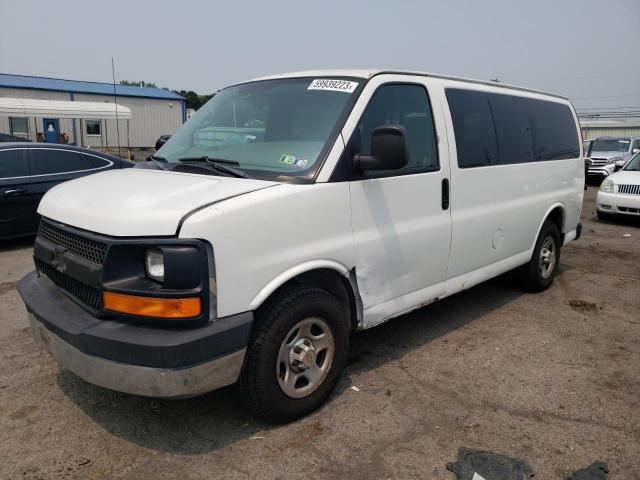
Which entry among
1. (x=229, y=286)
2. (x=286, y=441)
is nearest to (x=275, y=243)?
(x=229, y=286)

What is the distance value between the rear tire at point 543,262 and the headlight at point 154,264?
168 inches

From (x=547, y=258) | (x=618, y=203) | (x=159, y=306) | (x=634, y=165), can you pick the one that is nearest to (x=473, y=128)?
(x=547, y=258)

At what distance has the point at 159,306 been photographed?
2578 millimetres

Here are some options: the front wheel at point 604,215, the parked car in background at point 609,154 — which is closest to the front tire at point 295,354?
the front wheel at point 604,215

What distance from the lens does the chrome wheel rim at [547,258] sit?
5848 mm

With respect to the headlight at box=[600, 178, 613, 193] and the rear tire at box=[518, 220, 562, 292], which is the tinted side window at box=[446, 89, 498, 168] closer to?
the rear tire at box=[518, 220, 562, 292]

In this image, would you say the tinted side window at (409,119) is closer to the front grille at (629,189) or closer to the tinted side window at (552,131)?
the tinted side window at (552,131)

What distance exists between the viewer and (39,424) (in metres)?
3.17

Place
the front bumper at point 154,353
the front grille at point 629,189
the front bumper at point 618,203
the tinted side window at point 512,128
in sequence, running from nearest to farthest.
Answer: the front bumper at point 154,353, the tinted side window at point 512,128, the front bumper at point 618,203, the front grille at point 629,189

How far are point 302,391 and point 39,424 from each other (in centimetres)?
158

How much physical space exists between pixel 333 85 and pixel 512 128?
7.37ft

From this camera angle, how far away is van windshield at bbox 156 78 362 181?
3.28m

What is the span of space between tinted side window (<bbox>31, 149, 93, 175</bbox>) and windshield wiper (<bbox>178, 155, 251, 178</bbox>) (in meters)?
5.55

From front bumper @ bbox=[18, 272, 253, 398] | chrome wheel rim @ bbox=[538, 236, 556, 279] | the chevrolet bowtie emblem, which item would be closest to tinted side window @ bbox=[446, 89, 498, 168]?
chrome wheel rim @ bbox=[538, 236, 556, 279]
